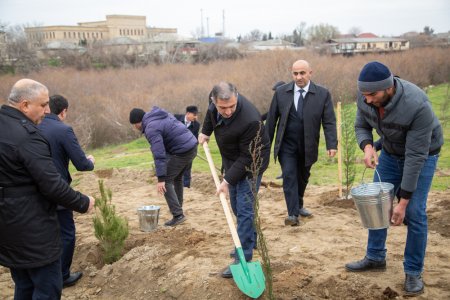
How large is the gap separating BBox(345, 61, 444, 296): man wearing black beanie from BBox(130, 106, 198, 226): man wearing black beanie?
278cm

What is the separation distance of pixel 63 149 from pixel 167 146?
193cm

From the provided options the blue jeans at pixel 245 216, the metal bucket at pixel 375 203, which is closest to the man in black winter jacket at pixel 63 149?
the blue jeans at pixel 245 216

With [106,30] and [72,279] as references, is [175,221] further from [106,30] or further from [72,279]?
[106,30]

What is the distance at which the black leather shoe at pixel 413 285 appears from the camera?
377 centimetres

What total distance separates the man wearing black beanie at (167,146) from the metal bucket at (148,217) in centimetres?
27

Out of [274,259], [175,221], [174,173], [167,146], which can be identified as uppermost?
[167,146]

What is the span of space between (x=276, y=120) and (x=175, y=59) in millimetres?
49150

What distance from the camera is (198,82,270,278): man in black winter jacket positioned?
4.22 meters

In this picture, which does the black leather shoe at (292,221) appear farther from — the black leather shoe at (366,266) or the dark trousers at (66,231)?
the dark trousers at (66,231)

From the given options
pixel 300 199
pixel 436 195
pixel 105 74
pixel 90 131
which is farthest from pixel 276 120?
pixel 105 74

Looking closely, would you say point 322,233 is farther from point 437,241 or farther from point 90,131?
point 90,131

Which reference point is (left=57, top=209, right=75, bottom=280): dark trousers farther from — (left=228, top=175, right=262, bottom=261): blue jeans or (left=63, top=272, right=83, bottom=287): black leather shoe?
(left=228, top=175, right=262, bottom=261): blue jeans

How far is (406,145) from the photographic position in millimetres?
3547

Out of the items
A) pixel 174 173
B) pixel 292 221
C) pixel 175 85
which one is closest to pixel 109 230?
pixel 174 173
